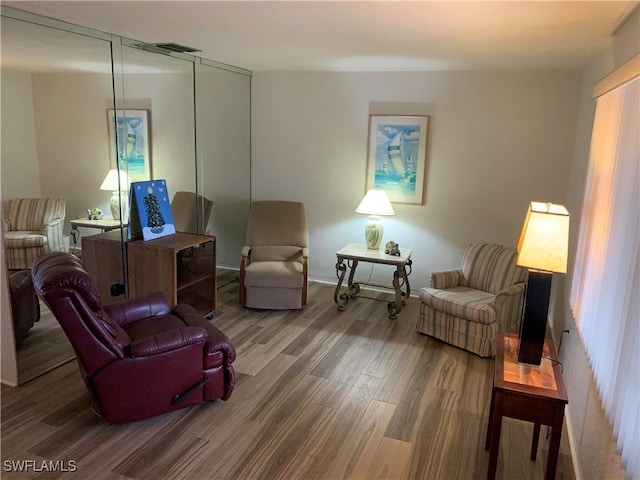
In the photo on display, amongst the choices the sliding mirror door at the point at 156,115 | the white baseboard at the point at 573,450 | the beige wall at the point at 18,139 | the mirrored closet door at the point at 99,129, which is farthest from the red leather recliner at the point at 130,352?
the white baseboard at the point at 573,450

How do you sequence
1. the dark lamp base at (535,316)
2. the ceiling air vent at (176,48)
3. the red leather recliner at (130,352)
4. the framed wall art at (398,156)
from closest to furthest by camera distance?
1. the dark lamp base at (535,316)
2. the red leather recliner at (130,352)
3. the ceiling air vent at (176,48)
4. the framed wall art at (398,156)

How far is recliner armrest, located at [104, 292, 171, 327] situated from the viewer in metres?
3.05

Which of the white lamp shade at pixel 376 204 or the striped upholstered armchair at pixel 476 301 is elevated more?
the white lamp shade at pixel 376 204

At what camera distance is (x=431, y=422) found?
2.89m

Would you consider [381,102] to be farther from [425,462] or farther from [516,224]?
[425,462]

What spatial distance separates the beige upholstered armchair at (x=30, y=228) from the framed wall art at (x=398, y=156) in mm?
2965

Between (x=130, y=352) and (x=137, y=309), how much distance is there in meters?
0.59

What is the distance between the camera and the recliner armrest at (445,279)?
4.22m

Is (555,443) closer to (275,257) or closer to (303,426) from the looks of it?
(303,426)

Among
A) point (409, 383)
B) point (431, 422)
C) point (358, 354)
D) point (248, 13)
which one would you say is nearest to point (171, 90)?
point (248, 13)

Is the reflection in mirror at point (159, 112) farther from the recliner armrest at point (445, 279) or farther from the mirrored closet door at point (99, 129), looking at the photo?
the recliner armrest at point (445, 279)

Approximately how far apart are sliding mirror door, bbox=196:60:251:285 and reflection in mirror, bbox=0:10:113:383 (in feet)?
4.22

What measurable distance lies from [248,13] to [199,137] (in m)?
2.30

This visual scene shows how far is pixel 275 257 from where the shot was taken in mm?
4930
